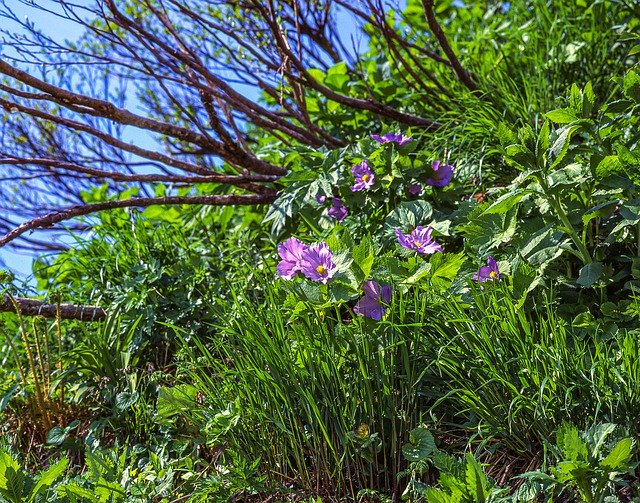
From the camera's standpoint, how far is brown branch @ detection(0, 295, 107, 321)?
2.93m

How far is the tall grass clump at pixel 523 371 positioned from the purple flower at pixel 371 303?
6.2 inches

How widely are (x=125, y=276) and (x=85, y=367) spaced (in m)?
0.43

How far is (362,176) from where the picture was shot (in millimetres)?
2826

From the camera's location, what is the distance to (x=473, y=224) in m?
2.23

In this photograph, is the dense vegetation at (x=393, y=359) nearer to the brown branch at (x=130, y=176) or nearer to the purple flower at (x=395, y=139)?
the purple flower at (x=395, y=139)

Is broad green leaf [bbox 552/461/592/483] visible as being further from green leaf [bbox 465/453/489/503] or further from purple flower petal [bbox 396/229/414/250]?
purple flower petal [bbox 396/229/414/250]

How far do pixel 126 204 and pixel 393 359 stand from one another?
1.43 m

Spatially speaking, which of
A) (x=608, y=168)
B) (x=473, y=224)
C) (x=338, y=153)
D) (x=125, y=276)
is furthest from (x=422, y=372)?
(x=125, y=276)

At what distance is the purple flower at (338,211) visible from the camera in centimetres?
290

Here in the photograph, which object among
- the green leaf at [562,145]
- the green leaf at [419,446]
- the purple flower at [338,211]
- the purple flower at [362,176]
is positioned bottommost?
the green leaf at [419,446]

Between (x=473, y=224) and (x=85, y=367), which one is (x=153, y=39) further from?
(x=473, y=224)

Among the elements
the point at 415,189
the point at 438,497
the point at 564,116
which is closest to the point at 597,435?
the point at 438,497

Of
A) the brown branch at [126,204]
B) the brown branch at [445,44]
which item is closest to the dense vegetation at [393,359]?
the brown branch at [126,204]

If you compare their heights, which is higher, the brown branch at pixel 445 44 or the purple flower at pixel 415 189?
the brown branch at pixel 445 44
